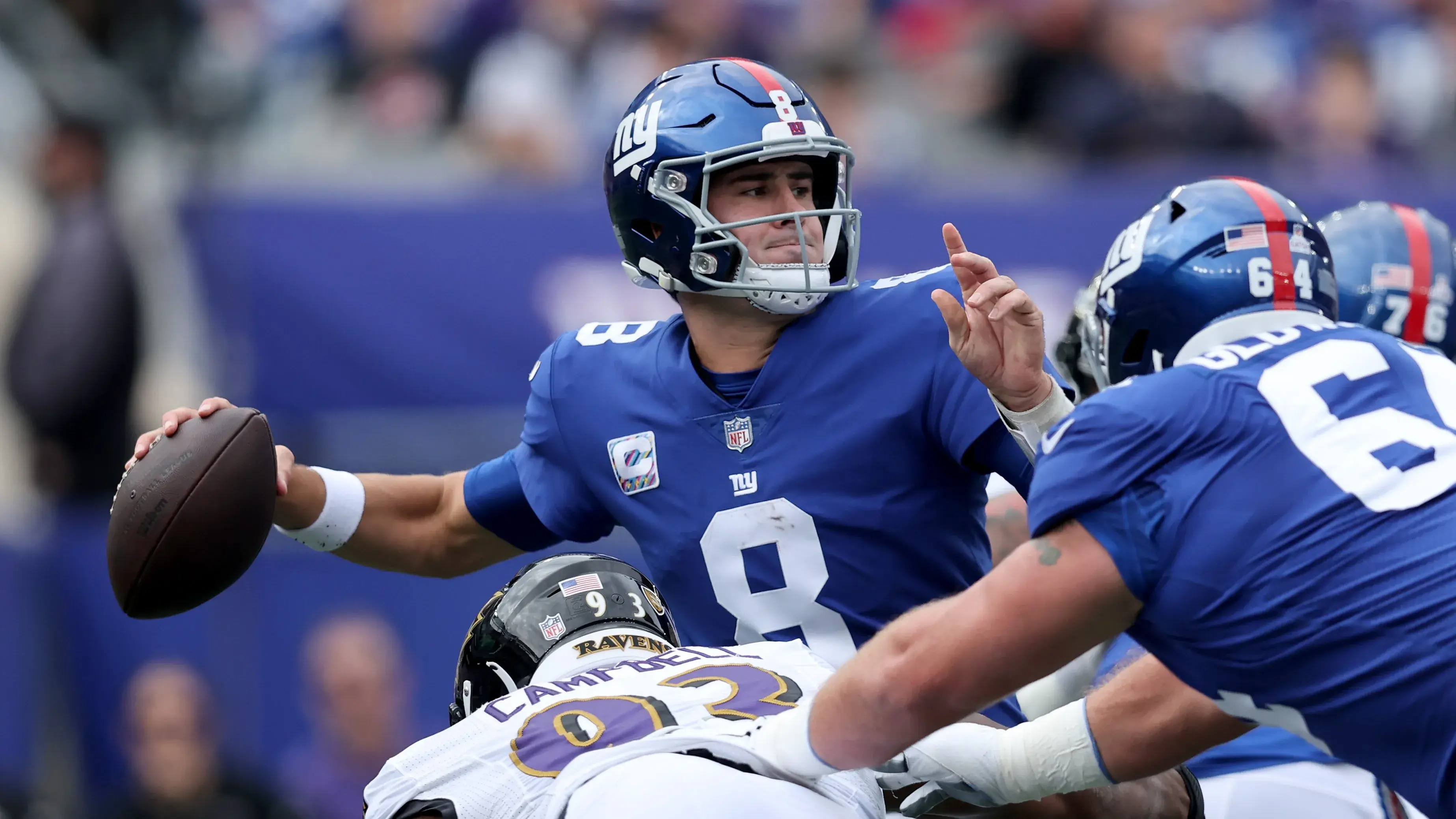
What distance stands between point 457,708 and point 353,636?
3.45 m

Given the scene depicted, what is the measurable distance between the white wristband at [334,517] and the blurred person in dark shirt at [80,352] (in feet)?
11.7

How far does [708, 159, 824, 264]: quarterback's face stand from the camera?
357 centimetres

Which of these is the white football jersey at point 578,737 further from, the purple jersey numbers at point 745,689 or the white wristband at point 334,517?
the white wristband at point 334,517

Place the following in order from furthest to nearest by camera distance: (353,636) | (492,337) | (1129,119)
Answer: (1129,119) → (492,337) → (353,636)

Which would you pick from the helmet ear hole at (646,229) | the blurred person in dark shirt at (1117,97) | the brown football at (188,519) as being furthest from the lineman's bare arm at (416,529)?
the blurred person in dark shirt at (1117,97)

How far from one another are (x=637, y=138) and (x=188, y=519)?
Answer: 3.99ft

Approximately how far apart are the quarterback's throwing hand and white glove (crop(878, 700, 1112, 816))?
0.59m

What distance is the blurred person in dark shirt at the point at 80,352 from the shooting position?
285 inches

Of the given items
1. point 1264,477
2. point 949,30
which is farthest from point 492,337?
point 1264,477


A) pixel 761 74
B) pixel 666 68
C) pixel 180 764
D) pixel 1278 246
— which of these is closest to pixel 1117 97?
pixel 666 68

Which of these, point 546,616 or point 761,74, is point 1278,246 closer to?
point 761,74

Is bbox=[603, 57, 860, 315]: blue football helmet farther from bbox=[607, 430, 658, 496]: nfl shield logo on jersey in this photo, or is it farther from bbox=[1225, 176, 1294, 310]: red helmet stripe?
bbox=[1225, 176, 1294, 310]: red helmet stripe

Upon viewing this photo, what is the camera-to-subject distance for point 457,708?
11.4ft

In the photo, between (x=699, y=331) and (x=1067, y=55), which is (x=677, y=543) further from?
(x=1067, y=55)
